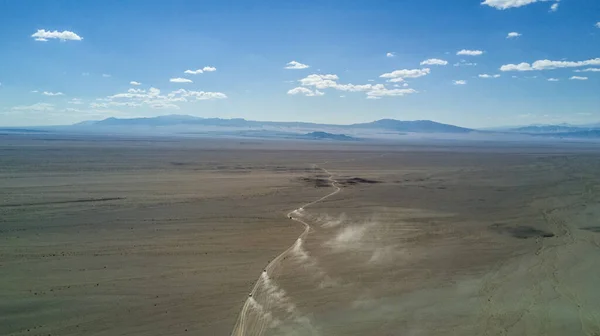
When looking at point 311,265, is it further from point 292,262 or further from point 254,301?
point 254,301

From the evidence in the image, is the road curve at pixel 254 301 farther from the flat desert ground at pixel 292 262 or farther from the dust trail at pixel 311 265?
the dust trail at pixel 311 265

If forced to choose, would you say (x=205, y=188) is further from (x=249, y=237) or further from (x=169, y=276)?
(x=169, y=276)

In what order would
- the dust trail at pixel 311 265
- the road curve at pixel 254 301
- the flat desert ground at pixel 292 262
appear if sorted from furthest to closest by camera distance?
1. the dust trail at pixel 311 265
2. the flat desert ground at pixel 292 262
3. the road curve at pixel 254 301

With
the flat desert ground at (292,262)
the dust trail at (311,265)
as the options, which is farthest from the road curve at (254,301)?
the dust trail at (311,265)

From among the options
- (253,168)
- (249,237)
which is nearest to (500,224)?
(249,237)

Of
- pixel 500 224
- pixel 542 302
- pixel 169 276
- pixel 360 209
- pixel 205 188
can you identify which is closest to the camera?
pixel 542 302

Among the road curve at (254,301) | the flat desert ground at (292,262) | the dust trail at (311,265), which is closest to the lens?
the road curve at (254,301)

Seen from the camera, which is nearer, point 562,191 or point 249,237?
point 249,237

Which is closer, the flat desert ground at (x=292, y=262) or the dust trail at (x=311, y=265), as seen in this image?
the flat desert ground at (x=292, y=262)
